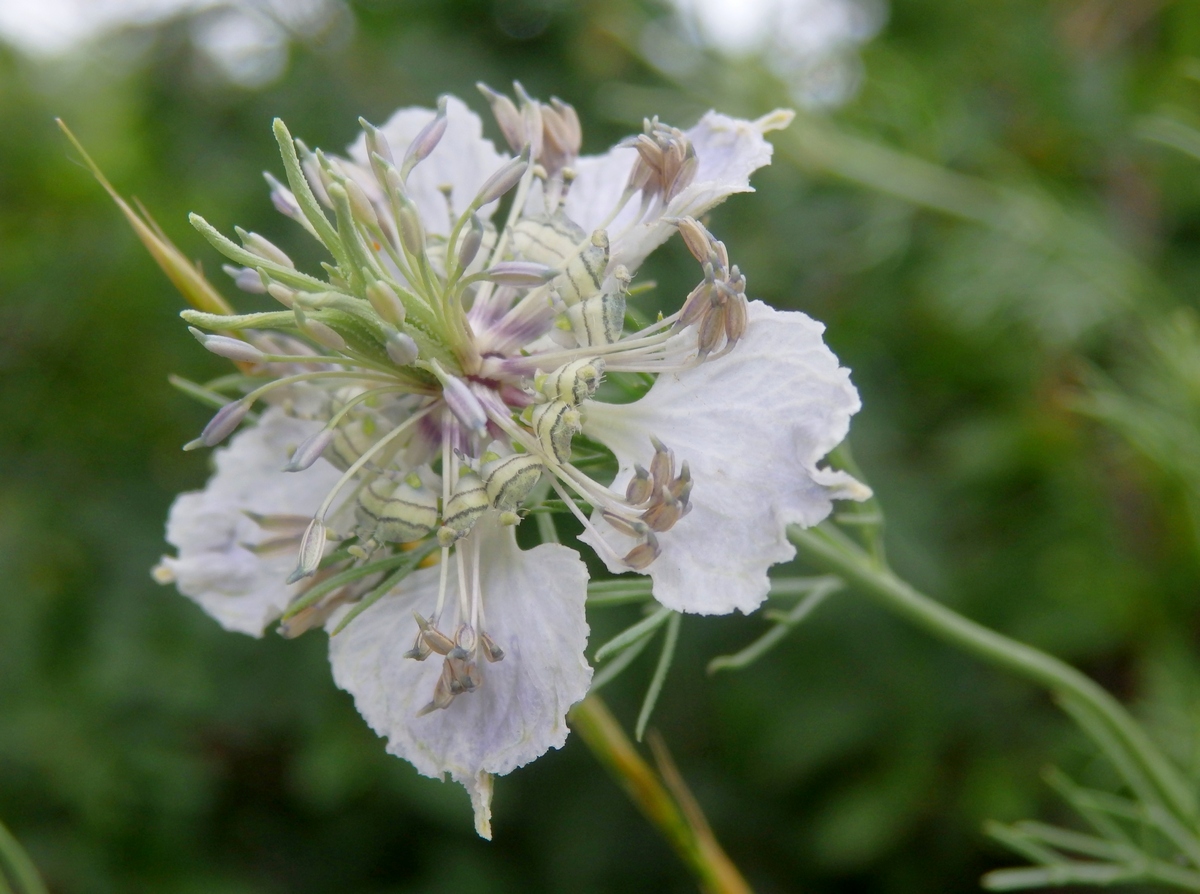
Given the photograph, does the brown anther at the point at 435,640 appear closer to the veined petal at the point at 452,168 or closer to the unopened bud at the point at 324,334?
the unopened bud at the point at 324,334

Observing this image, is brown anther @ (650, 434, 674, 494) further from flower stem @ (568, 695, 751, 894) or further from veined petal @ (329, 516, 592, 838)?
flower stem @ (568, 695, 751, 894)

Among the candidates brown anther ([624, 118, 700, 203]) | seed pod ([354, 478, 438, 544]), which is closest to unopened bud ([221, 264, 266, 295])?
seed pod ([354, 478, 438, 544])

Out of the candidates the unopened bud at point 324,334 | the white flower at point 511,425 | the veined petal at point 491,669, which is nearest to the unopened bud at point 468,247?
the white flower at point 511,425

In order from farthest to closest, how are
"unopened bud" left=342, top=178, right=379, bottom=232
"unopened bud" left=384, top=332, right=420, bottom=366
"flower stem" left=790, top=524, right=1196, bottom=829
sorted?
1. "flower stem" left=790, top=524, right=1196, bottom=829
2. "unopened bud" left=342, top=178, right=379, bottom=232
3. "unopened bud" left=384, top=332, right=420, bottom=366

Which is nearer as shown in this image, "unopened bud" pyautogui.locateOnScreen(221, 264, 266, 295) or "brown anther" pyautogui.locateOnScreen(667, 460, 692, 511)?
"brown anther" pyautogui.locateOnScreen(667, 460, 692, 511)

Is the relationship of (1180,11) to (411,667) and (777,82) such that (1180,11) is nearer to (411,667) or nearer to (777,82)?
(777,82)

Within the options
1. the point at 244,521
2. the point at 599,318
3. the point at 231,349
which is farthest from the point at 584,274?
the point at 244,521

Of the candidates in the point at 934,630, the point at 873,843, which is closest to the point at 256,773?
the point at 873,843

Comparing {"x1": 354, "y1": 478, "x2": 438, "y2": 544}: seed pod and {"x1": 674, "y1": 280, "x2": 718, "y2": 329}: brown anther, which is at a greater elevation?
{"x1": 674, "y1": 280, "x2": 718, "y2": 329}: brown anther
